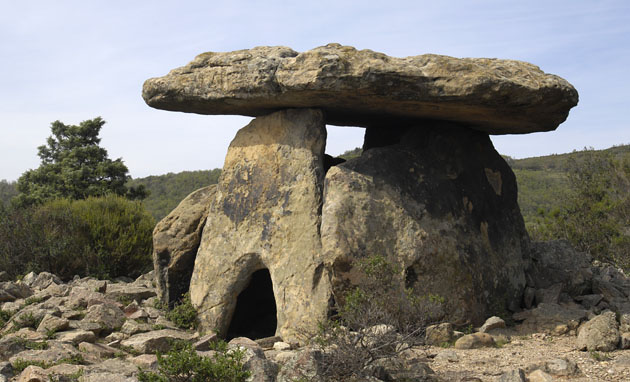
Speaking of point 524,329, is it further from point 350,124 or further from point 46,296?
point 46,296

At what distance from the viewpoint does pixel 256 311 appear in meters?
9.52

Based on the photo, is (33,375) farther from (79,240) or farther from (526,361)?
(79,240)

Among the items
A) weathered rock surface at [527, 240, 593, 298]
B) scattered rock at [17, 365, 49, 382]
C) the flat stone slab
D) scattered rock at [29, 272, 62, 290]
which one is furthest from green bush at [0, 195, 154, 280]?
weathered rock surface at [527, 240, 593, 298]

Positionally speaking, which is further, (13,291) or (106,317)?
(13,291)

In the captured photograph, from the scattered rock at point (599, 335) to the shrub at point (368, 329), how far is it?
5.58 feet

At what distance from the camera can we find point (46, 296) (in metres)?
8.47

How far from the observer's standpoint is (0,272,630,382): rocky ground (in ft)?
17.7

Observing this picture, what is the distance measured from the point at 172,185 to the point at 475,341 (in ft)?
99.2

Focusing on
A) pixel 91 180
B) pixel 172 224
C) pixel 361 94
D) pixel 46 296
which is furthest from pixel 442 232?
pixel 91 180

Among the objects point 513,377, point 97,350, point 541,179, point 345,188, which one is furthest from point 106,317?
point 541,179

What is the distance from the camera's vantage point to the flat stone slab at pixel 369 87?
24.1ft

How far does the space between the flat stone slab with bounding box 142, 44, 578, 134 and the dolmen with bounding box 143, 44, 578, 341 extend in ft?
0.06

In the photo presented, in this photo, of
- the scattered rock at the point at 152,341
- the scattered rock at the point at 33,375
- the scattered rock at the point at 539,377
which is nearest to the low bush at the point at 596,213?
the scattered rock at the point at 539,377

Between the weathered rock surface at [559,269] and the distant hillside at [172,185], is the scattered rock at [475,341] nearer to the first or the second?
the weathered rock surface at [559,269]
